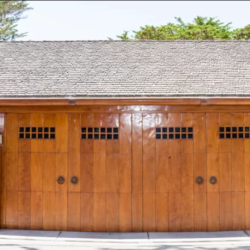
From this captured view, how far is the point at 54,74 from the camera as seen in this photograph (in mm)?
8234

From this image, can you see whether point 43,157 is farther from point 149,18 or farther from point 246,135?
point 149,18

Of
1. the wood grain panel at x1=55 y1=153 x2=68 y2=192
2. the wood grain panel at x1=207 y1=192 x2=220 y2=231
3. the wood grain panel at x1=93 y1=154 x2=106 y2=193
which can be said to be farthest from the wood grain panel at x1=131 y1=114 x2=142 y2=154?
the wood grain panel at x1=207 y1=192 x2=220 y2=231

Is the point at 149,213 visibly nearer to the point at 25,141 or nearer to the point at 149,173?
the point at 149,173

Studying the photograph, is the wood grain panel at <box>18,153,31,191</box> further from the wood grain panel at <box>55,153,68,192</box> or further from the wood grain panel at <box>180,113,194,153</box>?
the wood grain panel at <box>180,113,194,153</box>

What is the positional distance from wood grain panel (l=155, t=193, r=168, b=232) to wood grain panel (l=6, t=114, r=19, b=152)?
123 inches

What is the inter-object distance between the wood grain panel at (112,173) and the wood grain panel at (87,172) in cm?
32

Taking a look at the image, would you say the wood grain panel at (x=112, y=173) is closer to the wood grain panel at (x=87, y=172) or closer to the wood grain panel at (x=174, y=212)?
the wood grain panel at (x=87, y=172)

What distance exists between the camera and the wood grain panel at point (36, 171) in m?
7.29

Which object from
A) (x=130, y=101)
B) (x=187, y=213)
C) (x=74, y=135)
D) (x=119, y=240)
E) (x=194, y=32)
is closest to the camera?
(x=119, y=240)

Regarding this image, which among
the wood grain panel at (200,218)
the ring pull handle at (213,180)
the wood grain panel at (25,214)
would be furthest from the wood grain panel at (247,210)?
the wood grain panel at (25,214)

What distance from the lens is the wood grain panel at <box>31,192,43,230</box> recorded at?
23.9 feet

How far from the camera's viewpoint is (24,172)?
732 centimetres

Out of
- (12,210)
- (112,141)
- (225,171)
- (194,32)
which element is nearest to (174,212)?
(225,171)

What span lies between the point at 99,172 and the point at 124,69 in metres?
2.65
